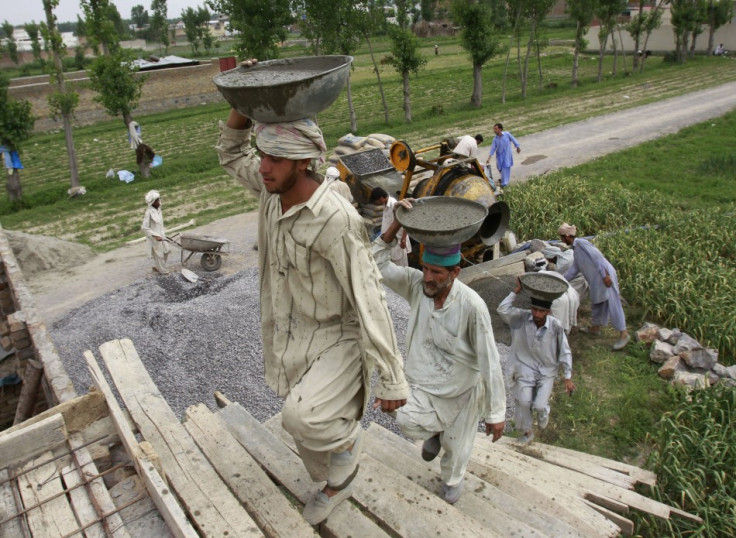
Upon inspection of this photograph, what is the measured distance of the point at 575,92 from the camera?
73.8ft

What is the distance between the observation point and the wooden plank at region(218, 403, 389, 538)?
2838 millimetres

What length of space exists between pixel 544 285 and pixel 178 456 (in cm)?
304

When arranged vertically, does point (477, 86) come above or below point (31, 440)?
above

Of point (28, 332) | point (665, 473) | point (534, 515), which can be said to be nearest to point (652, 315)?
point (665, 473)

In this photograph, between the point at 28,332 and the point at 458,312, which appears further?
the point at 28,332

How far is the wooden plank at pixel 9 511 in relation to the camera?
8.38 ft

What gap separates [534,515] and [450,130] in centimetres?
1560

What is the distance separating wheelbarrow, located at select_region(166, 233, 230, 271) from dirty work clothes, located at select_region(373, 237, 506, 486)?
5.98m

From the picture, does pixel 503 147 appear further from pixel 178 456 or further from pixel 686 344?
pixel 178 456

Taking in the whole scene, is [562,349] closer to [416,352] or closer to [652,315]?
[416,352]

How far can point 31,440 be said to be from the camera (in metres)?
2.91

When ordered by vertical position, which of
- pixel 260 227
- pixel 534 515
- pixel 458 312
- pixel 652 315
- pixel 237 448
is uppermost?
pixel 260 227

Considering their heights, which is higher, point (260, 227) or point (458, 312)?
point (260, 227)

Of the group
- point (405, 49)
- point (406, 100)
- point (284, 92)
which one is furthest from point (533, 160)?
point (284, 92)
